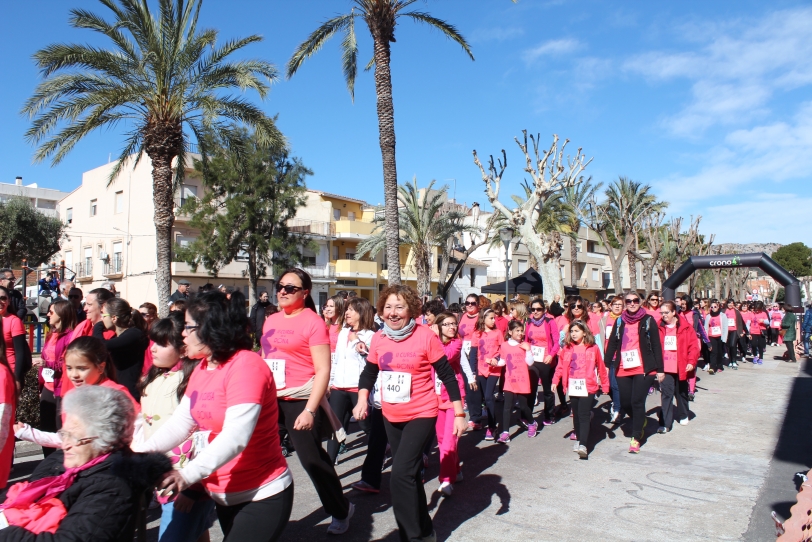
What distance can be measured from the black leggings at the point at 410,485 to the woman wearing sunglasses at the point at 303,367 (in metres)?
0.48

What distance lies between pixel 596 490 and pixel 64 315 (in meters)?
5.21

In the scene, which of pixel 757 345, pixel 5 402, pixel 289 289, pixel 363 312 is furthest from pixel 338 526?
pixel 757 345

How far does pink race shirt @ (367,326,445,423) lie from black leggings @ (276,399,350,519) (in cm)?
55

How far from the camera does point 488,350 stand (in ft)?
29.2

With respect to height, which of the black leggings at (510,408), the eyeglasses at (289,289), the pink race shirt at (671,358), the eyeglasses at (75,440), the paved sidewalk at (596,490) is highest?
the eyeglasses at (289,289)

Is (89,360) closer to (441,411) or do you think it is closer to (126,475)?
(126,475)

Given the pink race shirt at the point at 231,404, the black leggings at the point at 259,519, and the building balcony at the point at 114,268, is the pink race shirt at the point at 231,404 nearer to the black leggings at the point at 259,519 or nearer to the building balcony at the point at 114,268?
the black leggings at the point at 259,519

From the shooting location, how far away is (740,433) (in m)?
8.84

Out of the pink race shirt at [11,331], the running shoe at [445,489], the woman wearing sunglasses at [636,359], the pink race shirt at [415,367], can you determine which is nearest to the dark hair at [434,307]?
the woman wearing sunglasses at [636,359]

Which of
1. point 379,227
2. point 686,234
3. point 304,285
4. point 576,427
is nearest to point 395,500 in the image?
point 304,285

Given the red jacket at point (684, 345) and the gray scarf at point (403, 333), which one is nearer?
the gray scarf at point (403, 333)

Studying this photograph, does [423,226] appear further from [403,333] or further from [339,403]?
[403,333]

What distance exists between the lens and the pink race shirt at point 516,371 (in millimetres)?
8258

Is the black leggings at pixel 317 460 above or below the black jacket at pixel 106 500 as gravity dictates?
below
